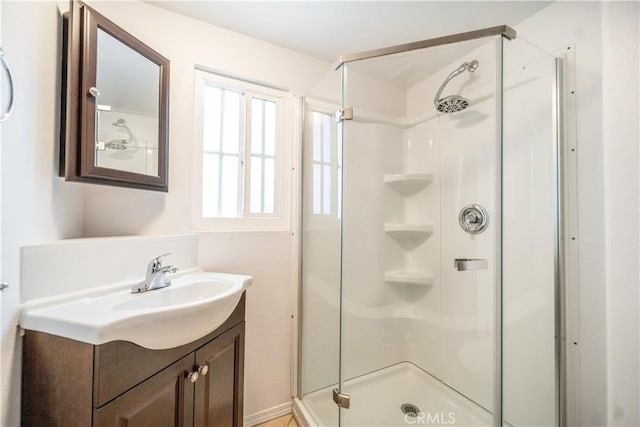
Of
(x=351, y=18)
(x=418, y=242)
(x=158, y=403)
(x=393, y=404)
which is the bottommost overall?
(x=393, y=404)

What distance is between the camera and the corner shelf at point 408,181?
5.34ft

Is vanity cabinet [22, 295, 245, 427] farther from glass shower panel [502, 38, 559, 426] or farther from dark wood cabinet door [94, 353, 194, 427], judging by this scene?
glass shower panel [502, 38, 559, 426]

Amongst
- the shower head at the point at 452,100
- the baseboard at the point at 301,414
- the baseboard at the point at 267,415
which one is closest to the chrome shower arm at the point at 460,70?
the shower head at the point at 452,100

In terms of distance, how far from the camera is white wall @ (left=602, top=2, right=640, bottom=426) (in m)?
0.86

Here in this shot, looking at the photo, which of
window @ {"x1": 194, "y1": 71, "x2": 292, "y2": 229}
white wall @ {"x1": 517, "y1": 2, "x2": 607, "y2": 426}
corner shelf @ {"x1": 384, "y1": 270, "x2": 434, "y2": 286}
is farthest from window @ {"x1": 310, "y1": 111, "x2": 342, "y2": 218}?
white wall @ {"x1": 517, "y1": 2, "x2": 607, "y2": 426}

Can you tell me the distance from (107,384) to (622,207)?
1688mm

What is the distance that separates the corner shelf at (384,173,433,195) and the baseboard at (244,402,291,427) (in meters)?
1.49

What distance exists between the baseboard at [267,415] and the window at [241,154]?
1.05 m

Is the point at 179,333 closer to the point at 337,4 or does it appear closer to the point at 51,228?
the point at 51,228

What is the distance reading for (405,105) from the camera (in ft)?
5.63

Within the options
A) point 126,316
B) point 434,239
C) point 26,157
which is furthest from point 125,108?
point 434,239

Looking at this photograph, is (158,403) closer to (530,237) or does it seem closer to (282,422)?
→ (282,422)

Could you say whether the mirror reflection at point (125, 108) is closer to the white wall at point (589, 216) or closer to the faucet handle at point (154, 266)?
the faucet handle at point (154, 266)

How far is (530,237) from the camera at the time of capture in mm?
1187
